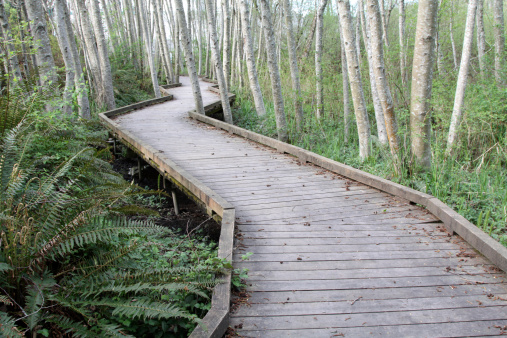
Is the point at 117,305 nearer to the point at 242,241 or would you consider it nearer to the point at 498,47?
the point at 242,241

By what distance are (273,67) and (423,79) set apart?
376 centimetres

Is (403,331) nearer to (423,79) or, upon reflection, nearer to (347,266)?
(347,266)

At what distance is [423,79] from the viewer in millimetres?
4949

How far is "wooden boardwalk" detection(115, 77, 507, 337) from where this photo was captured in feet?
8.15

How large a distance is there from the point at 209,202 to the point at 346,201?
1.79m

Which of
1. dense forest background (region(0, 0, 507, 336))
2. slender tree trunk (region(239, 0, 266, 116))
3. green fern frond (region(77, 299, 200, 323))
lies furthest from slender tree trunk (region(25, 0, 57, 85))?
green fern frond (region(77, 299, 200, 323))

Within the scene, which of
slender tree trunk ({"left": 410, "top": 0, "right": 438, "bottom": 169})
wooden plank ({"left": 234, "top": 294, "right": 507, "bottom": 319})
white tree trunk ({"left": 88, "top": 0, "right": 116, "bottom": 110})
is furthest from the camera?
white tree trunk ({"left": 88, "top": 0, "right": 116, "bottom": 110})

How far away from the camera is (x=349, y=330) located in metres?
2.41

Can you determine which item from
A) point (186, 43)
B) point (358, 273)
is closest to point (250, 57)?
point (186, 43)

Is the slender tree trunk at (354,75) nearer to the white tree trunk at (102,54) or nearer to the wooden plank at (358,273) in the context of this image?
the wooden plank at (358,273)

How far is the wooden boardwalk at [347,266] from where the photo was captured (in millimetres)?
2484

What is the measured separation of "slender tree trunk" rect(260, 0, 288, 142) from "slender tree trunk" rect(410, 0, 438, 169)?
3.56 metres

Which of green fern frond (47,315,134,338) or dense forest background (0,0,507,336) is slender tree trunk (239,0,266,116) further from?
green fern frond (47,315,134,338)

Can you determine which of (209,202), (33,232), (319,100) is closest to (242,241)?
(209,202)
